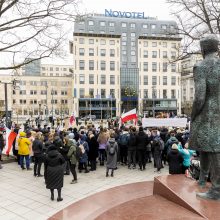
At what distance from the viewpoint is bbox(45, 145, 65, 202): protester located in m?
7.64

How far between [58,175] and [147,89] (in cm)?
6439

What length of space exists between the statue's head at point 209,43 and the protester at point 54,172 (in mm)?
5098

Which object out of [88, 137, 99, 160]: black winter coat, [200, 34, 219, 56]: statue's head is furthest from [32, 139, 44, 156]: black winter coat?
[200, 34, 219, 56]: statue's head

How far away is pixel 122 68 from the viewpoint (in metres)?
69.8

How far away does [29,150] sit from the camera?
1152 cm

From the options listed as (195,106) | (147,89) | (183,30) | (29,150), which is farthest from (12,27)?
(147,89)

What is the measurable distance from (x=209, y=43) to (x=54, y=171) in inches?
213

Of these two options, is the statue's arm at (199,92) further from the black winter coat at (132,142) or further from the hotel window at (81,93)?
the hotel window at (81,93)

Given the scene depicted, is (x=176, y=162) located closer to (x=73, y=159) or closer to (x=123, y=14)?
(x=73, y=159)

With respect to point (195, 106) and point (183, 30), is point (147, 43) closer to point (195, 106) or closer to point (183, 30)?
point (183, 30)

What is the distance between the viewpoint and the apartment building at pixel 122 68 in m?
66.9

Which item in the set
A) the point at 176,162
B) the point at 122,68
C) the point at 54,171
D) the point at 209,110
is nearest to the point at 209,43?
the point at 209,110

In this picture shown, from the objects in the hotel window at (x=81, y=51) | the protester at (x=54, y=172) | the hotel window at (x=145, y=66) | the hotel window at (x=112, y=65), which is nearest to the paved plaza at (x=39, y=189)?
the protester at (x=54, y=172)

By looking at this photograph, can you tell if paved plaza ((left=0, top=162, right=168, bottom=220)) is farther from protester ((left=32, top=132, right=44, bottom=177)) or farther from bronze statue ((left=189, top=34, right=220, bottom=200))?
bronze statue ((left=189, top=34, right=220, bottom=200))
